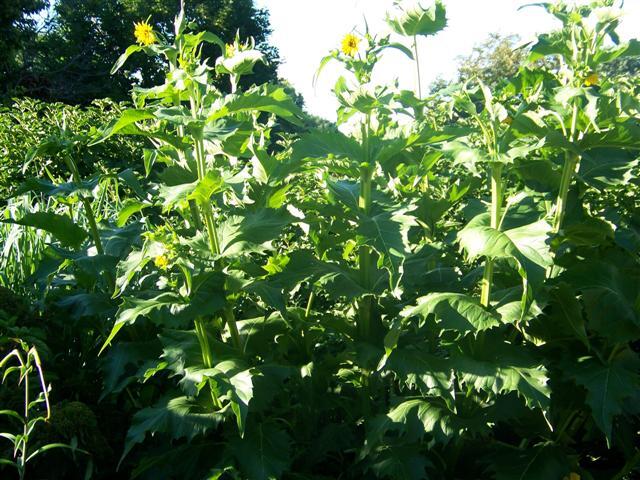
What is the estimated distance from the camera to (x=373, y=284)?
8.64ft

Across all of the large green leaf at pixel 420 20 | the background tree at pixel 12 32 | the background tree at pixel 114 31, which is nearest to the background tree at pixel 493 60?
the background tree at pixel 114 31

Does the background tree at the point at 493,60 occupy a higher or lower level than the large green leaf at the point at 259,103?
higher

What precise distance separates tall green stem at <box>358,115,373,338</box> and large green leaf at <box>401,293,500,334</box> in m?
0.37

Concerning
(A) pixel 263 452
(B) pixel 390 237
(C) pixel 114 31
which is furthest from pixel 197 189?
(C) pixel 114 31

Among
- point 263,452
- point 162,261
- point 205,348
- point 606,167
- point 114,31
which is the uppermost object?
point 114,31

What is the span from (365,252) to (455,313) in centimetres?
50

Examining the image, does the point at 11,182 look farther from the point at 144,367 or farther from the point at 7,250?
the point at 144,367

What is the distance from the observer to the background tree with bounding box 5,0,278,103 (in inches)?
978

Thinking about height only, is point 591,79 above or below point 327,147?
above

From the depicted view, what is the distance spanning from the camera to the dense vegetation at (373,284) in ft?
7.51

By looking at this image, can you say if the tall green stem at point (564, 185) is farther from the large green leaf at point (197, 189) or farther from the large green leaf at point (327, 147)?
the large green leaf at point (197, 189)

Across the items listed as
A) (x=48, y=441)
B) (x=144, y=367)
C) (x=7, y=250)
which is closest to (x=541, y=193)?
(x=144, y=367)

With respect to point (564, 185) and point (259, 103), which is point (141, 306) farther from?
point (564, 185)

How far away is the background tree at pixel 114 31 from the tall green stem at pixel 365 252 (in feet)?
73.5
